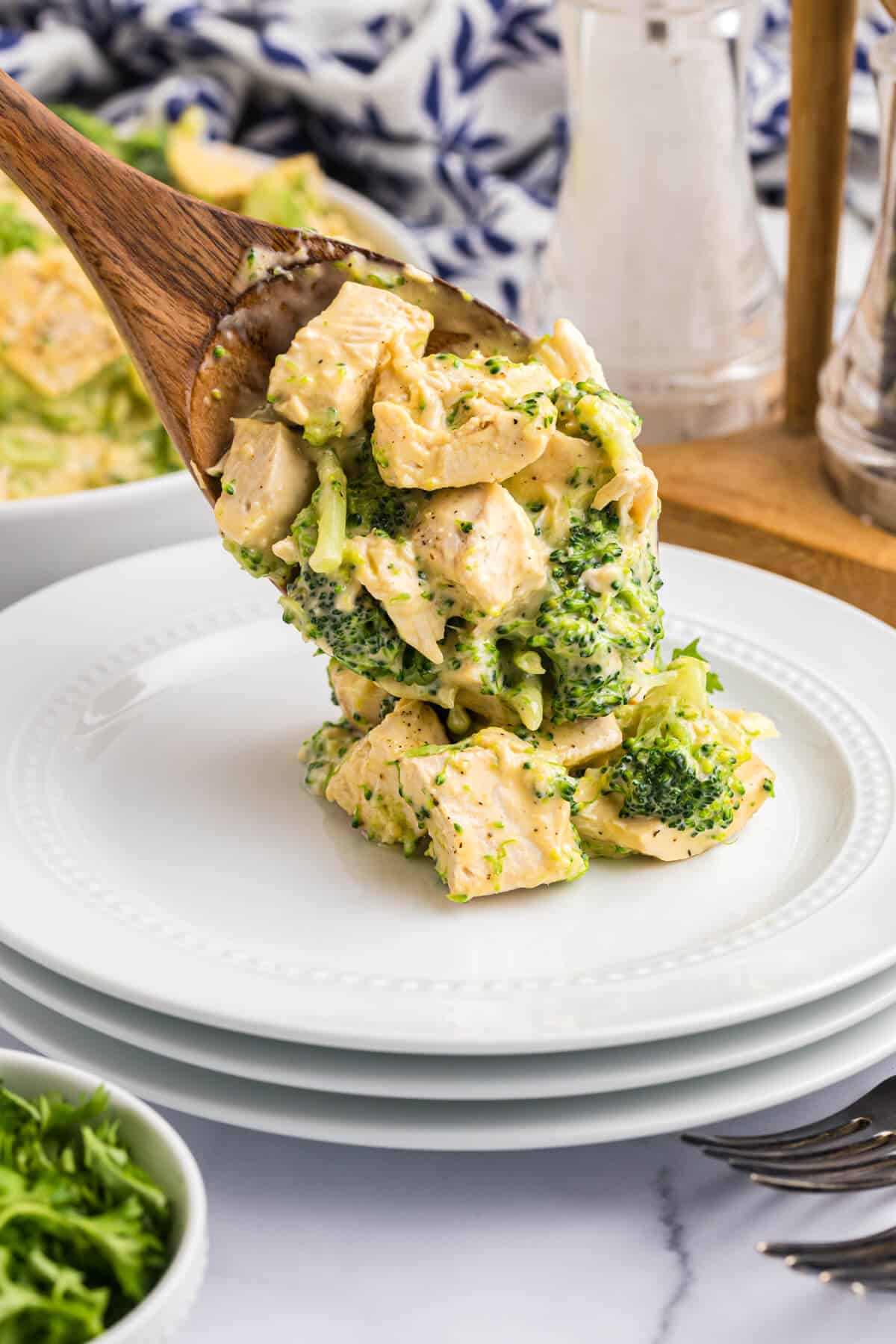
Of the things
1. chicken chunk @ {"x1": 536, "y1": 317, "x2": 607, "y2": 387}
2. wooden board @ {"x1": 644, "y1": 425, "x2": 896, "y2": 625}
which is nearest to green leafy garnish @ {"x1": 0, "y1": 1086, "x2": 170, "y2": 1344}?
chicken chunk @ {"x1": 536, "y1": 317, "x2": 607, "y2": 387}

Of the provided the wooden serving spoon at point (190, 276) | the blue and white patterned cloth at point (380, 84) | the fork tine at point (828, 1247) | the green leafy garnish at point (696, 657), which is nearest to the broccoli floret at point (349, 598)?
the wooden serving spoon at point (190, 276)

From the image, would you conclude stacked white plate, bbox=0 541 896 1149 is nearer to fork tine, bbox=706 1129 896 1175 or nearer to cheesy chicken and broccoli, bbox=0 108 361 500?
fork tine, bbox=706 1129 896 1175

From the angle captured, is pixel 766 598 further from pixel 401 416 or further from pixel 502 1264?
pixel 502 1264

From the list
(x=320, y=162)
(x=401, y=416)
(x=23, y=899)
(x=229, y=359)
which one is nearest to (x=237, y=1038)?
(x=23, y=899)

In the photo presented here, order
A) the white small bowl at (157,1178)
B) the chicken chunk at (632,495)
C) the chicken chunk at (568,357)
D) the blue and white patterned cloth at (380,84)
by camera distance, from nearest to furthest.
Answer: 1. the white small bowl at (157,1178)
2. the chicken chunk at (632,495)
3. the chicken chunk at (568,357)
4. the blue and white patterned cloth at (380,84)

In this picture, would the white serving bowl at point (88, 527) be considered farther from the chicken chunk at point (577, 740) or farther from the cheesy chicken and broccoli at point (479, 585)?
the chicken chunk at point (577, 740)

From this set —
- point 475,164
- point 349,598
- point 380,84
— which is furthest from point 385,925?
point 475,164

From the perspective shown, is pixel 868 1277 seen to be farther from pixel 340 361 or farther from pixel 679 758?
pixel 340 361
